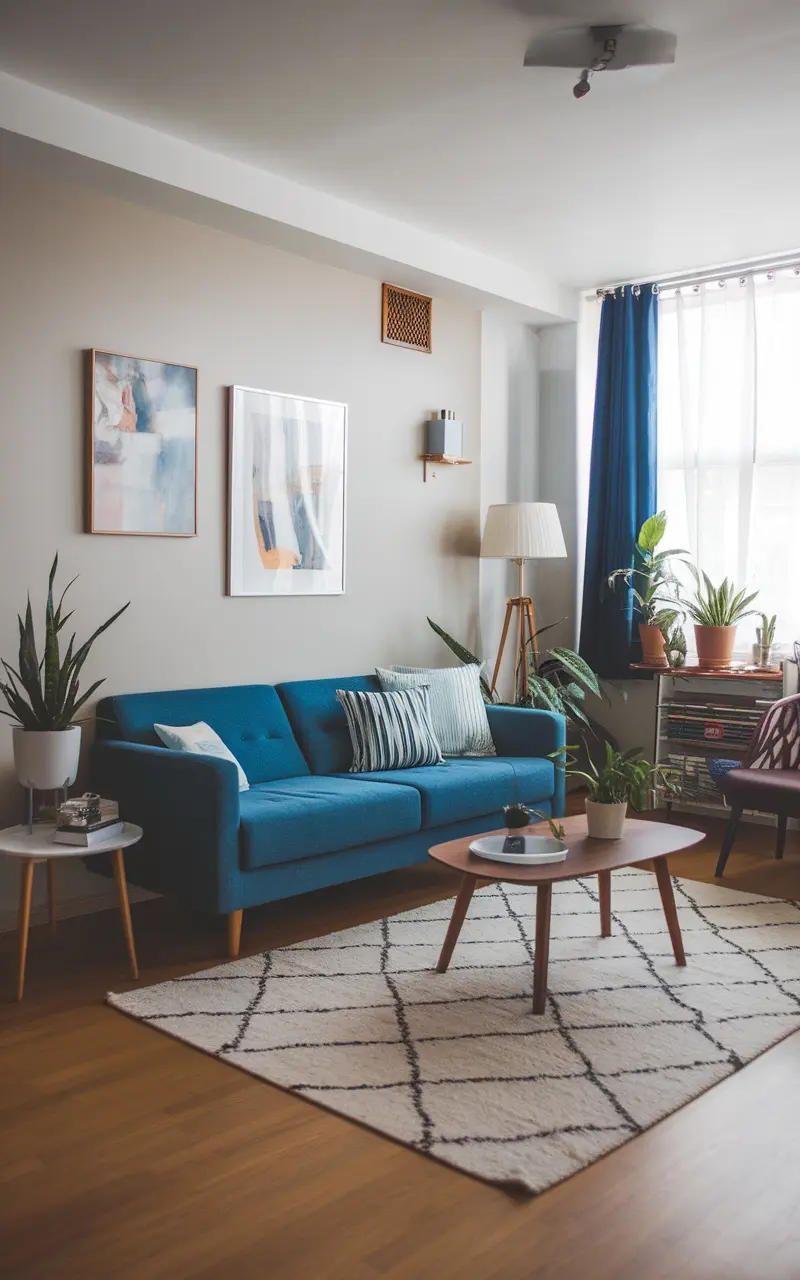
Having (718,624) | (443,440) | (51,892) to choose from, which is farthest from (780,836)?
(51,892)

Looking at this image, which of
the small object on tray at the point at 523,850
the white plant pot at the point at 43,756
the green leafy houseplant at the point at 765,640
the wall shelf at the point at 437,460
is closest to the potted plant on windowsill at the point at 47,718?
the white plant pot at the point at 43,756

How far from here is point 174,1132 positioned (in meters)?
2.34

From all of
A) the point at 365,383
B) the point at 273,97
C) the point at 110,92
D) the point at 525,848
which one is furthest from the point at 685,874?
the point at 110,92

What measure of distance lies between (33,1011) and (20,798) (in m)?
0.90

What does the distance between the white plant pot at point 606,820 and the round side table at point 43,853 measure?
142 centimetres

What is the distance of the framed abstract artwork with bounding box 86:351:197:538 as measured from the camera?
389cm

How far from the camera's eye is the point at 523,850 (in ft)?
10.5

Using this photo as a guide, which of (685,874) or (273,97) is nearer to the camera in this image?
(273,97)

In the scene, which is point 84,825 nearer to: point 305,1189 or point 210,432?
point 305,1189

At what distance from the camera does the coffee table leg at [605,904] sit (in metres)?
3.59

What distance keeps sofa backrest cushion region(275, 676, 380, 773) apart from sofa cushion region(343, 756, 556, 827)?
0.19 metres

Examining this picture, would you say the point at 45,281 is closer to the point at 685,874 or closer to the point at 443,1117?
the point at 443,1117

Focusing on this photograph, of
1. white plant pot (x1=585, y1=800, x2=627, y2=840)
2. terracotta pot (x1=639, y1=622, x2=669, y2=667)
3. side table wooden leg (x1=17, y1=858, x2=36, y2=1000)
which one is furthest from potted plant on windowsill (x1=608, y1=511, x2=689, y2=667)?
side table wooden leg (x1=17, y1=858, x2=36, y2=1000)

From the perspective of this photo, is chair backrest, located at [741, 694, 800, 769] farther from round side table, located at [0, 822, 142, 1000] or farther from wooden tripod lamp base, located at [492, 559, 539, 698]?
round side table, located at [0, 822, 142, 1000]
